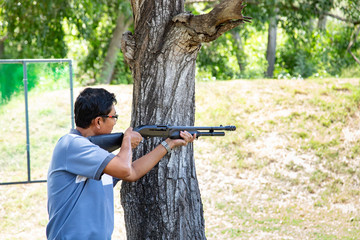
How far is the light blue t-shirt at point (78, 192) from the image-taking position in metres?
3.09

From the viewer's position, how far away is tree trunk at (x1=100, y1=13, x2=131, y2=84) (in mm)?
14766

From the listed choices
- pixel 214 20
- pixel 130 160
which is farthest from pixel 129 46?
pixel 130 160

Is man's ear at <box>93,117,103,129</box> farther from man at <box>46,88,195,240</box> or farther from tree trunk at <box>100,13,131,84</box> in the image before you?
tree trunk at <box>100,13,131,84</box>

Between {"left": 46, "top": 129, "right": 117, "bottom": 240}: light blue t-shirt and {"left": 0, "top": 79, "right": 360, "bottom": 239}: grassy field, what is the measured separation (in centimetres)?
415

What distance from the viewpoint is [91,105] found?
3.32 m

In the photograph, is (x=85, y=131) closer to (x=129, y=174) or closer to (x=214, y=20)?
(x=129, y=174)

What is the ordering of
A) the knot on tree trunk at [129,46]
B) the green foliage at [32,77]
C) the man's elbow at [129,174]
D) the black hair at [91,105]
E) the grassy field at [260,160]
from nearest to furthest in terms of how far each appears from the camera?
1. the man's elbow at [129,174]
2. the black hair at [91,105]
3. the knot on tree trunk at [129,46]
4. the grassy field at [260,160]
5. the green foliage at [32,77]

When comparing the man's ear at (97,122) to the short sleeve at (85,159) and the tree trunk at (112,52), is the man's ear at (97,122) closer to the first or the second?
the short sleeve at (85,159)

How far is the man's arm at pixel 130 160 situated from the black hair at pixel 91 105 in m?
0.28

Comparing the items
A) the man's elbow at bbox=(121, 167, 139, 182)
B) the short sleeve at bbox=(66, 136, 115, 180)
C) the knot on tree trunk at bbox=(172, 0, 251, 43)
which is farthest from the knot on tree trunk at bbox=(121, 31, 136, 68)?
the short sleeve at bbox=(66, 136, 115, 180)

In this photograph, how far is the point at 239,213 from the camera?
7.98m

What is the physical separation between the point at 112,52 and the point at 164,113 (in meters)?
10.9

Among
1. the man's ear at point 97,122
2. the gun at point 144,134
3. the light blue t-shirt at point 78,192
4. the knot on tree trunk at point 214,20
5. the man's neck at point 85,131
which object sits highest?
the knot on tree trunk at point 214,20

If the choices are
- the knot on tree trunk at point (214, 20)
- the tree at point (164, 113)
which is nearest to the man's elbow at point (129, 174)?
the tree at point (164, 113)
